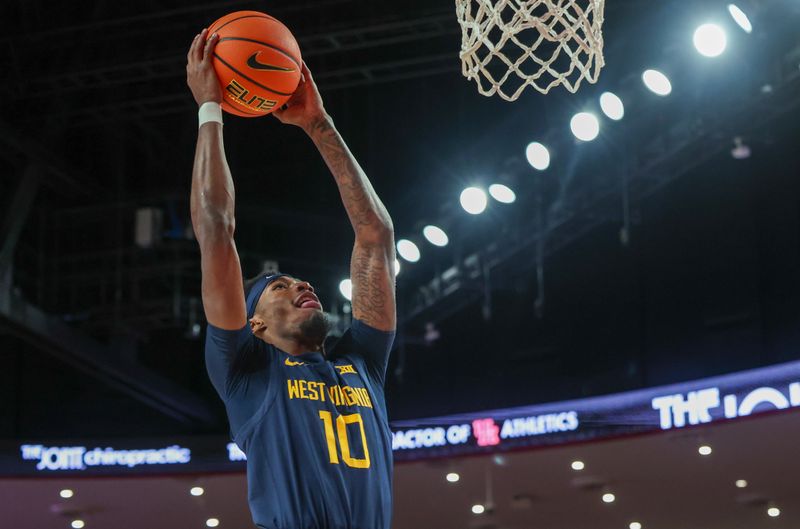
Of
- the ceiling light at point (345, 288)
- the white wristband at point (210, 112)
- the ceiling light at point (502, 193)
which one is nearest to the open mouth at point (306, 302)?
the white wristband at point (210, 112)

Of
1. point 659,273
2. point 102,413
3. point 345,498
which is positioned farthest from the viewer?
point 102,413

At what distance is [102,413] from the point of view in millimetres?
12977

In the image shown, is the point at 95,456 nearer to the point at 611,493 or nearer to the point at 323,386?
the point at 611,493

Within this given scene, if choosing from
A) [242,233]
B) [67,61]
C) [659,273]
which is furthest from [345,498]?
[242,233]

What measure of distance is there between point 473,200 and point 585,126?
58.8 inches

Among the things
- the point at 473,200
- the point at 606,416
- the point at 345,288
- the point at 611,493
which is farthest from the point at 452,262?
the point at 611,493

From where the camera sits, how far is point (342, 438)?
3.04 meters

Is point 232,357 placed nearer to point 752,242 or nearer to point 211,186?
point 211,186

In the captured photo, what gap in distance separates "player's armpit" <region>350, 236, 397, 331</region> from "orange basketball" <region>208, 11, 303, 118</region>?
497 millimetres

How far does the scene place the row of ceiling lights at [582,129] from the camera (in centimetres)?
820

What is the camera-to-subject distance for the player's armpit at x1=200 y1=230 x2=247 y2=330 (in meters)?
2.95

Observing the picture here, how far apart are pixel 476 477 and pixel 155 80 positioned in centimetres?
474

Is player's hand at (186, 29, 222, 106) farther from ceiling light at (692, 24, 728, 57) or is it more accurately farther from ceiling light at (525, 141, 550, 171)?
ceiling light at (525, 141, 550, 171)

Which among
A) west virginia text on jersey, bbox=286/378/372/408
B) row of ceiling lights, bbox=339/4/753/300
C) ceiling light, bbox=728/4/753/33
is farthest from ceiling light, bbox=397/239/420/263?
west virginia text on jersey, bbox=286/378/372/408
